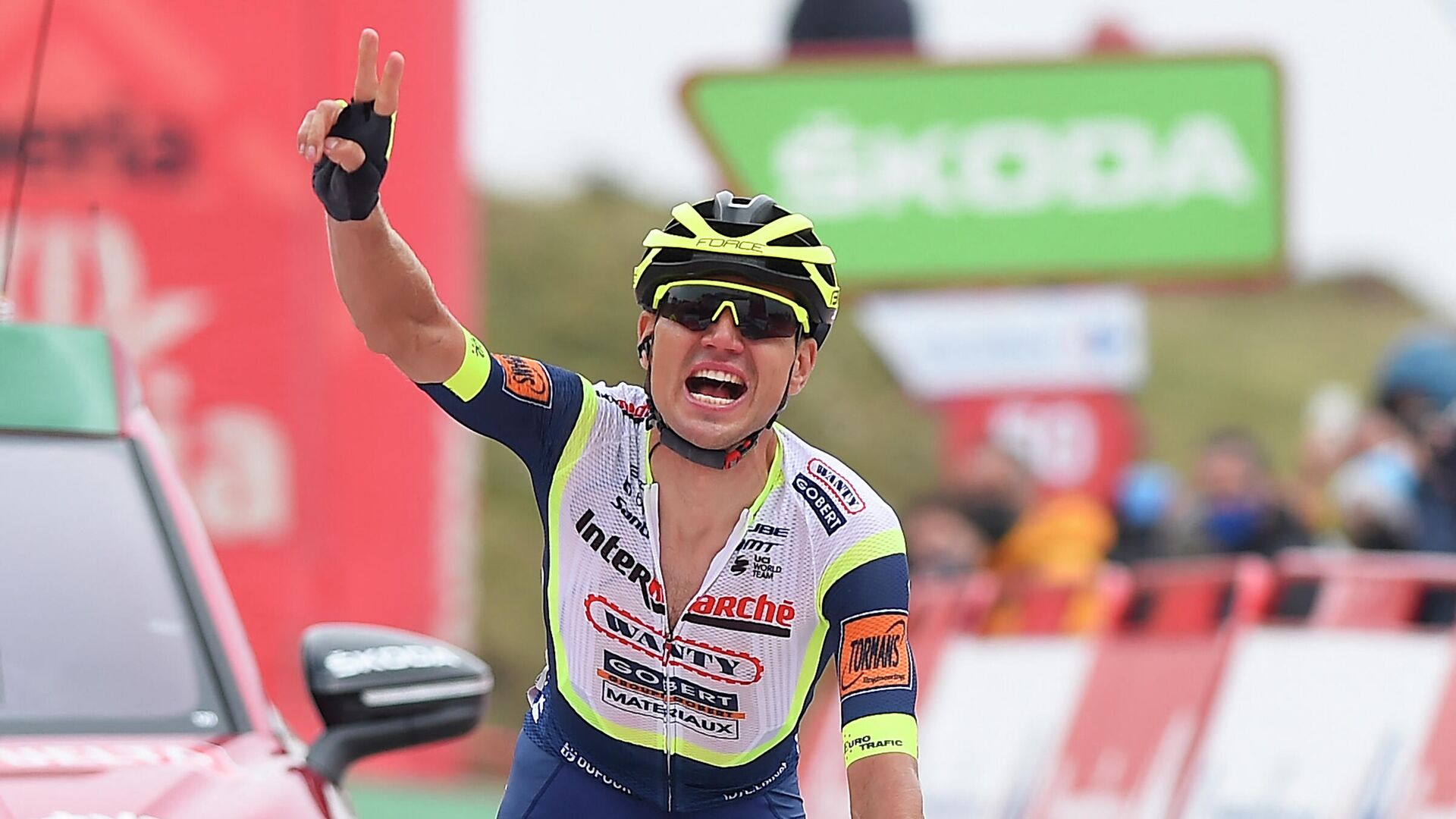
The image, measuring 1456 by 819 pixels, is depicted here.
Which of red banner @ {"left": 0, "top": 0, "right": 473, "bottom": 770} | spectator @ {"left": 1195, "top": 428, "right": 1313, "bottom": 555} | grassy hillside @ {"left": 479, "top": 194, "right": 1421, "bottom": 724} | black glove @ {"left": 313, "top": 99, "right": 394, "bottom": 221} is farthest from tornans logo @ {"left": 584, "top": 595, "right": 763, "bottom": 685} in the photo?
grassy hillside @ {"left": 479, "top": 194, "right": 1421, "bottom": 724}

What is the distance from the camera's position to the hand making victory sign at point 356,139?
3.78 meters

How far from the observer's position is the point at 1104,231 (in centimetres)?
1672

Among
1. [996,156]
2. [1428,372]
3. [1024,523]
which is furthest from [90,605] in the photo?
[996,156]

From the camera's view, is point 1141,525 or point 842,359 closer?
point 1141,525

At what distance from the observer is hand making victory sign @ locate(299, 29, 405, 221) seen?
12.4 feet

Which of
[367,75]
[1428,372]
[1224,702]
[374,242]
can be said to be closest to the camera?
[367,75]

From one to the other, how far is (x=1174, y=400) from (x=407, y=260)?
5361 cm

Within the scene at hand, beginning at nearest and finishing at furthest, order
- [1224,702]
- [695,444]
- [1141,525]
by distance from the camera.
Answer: [695,444] < [1224,702] < [1141,525]

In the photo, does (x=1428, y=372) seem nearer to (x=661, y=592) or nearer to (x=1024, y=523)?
(x=1024, y=523)

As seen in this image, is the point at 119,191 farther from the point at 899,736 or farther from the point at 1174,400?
the point at 1174,400

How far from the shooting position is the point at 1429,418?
9.20 metres

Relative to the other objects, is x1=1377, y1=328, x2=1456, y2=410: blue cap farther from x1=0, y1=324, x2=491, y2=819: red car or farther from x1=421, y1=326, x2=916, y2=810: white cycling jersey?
x1=0, y1=324, x2=491, y2=819: red car

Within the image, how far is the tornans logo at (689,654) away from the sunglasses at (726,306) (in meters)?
0.56

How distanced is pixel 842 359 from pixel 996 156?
111 ft
